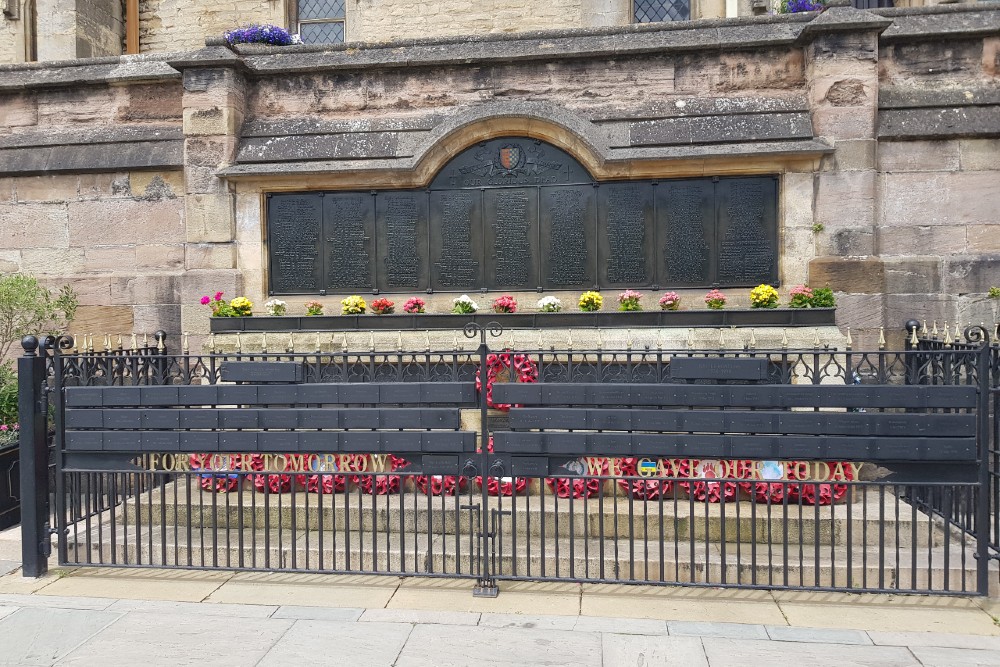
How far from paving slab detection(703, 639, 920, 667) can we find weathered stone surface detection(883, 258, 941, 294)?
585 cm

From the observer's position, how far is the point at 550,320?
8.55 metres

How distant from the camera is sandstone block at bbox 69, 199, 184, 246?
10.2m

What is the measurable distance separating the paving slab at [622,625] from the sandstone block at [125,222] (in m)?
8.18

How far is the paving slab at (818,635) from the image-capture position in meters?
4.42

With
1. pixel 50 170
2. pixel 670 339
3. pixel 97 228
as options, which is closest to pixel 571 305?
pixel 670 339

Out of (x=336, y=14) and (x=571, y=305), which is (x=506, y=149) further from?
(x=336, y=14)

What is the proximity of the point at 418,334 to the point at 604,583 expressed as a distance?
13.2 ft

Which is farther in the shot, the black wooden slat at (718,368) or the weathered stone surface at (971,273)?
the weathered stone surface at (971,273)

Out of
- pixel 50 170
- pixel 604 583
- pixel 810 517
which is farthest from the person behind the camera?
pixel 50 170

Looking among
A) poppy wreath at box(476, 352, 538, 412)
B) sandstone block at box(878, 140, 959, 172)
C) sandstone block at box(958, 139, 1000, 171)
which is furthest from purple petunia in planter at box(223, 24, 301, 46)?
sandstone block at box(958, 139, 1000, 171)

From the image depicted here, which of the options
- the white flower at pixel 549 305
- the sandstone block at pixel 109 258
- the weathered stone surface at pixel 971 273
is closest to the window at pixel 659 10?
the weathered stone surface at pixel 971 273

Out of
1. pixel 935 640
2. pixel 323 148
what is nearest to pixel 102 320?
pixel 323 148

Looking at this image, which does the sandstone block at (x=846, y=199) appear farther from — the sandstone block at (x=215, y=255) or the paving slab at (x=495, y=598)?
the sandstone block at (x=215, y=255)

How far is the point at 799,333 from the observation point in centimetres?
791
